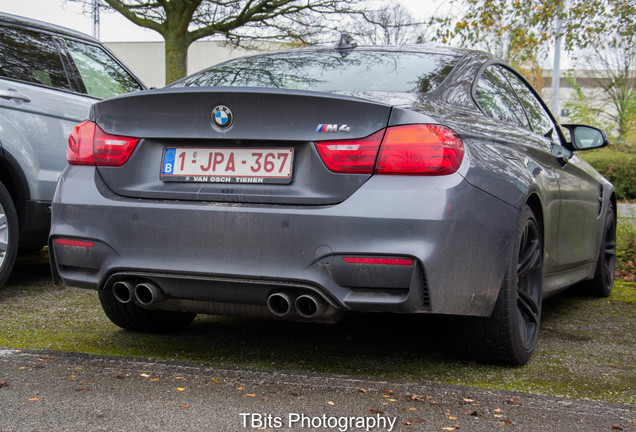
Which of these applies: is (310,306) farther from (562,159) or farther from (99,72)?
(99,72)

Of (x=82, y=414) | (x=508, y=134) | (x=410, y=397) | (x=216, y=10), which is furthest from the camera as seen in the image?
(x=216, y=10)

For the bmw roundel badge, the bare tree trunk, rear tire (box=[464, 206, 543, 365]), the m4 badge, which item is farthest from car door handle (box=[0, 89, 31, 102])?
the bare tree trunk

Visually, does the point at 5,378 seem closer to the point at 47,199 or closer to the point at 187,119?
the point at 187,119

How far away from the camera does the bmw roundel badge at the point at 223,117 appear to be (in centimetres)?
294

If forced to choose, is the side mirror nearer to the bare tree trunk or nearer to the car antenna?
the car antenna

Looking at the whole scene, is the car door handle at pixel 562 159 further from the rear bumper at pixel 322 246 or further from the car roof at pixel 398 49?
the rear bumper at pixel 322 246

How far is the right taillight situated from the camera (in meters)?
2.79

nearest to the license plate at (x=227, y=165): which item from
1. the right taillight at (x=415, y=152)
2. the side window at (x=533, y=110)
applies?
the right taillight at (x=415, y=152)

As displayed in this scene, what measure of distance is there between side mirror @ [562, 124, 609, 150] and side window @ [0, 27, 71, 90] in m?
3.50

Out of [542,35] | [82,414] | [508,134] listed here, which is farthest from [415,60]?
[542,35]

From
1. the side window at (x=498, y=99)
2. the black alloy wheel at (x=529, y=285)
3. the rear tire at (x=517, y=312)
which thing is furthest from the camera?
the side window at (x=498, y=99)

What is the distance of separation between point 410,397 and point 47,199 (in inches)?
124

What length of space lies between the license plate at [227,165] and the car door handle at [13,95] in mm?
2171

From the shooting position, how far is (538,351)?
379 cm
